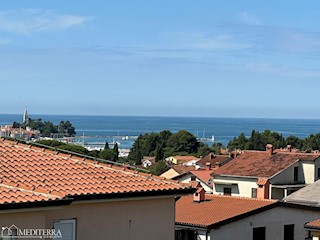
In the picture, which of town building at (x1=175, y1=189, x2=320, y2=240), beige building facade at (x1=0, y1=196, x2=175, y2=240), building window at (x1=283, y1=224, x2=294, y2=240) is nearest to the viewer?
beige building facade at (x1=0, y1=196, x2=175, y2=240)

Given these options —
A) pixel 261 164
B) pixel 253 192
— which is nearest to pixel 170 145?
pixel 261 164

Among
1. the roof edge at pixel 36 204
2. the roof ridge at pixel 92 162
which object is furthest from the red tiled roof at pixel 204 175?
the roof edge at pixel 36 204

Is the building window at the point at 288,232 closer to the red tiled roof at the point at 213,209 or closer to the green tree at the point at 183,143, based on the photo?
the red tiled roof at the point at 213,209

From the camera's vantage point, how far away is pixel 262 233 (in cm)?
2192

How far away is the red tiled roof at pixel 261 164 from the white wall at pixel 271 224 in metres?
22.3

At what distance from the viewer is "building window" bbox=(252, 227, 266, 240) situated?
71.0 feet

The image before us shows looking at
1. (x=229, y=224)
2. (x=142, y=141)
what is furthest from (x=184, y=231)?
(x=142, y=141)

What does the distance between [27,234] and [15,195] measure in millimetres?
516

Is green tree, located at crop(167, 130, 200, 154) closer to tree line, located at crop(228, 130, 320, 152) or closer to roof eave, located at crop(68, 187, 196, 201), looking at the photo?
tree line, located at crop(228, 130, 320, 152)

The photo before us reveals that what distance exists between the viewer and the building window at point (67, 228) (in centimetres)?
1019

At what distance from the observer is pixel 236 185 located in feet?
153

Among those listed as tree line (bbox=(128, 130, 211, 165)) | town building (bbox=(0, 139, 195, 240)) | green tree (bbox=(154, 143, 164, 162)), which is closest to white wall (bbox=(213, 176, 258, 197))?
town building (bbox=(0, 139, 195, 240))

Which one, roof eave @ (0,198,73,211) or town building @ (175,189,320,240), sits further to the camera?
town building @ (175,189,320,240)

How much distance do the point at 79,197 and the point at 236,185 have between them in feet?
122
